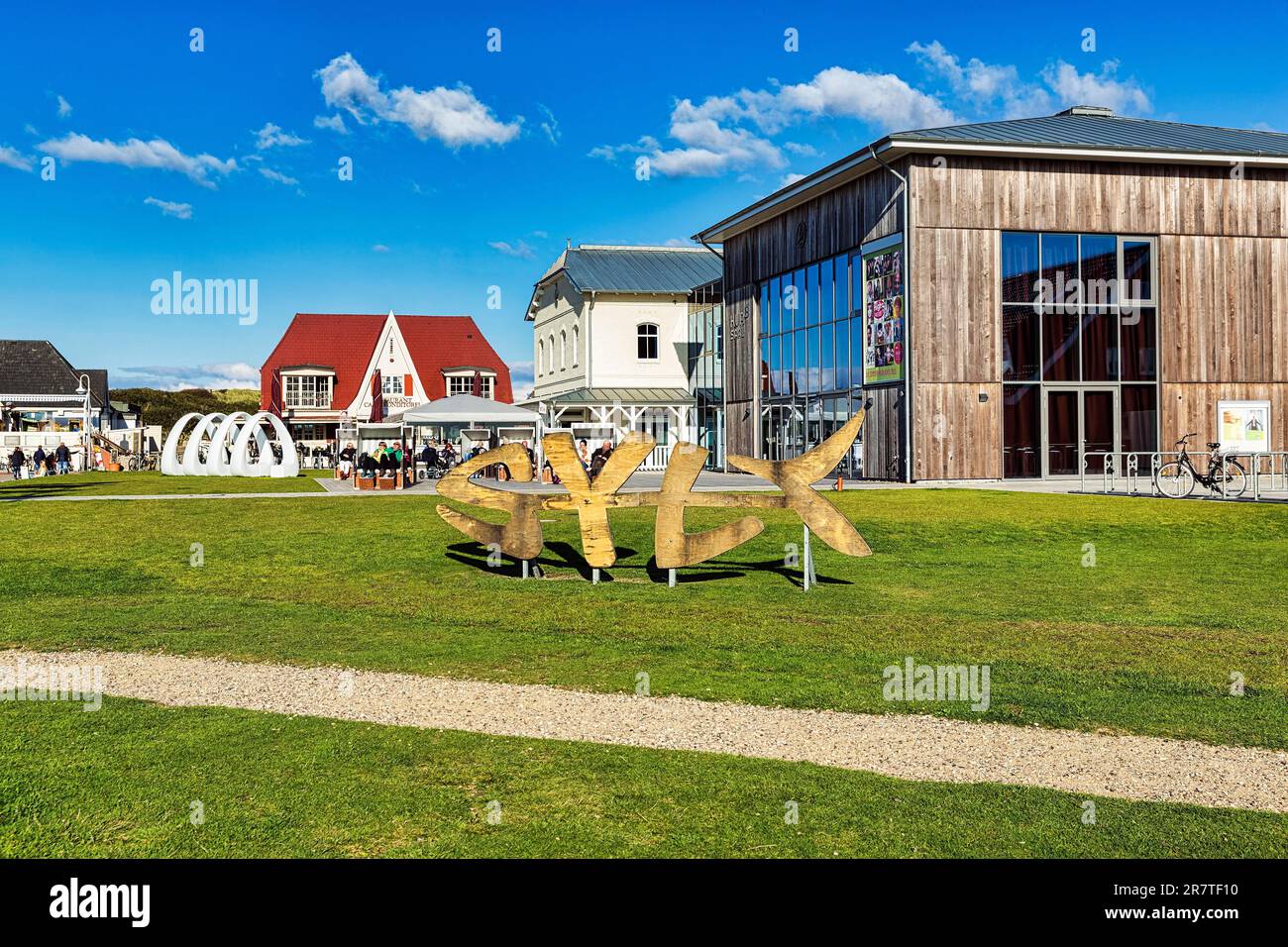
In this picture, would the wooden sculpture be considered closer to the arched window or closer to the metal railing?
the metal railing

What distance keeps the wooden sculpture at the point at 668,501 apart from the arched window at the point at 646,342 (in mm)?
35168

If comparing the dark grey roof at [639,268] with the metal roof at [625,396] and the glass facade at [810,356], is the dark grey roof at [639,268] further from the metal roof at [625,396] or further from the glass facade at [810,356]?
the glass facade at [810,356]

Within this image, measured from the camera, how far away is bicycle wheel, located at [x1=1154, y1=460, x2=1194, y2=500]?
24.0 metres

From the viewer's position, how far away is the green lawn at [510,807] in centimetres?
501

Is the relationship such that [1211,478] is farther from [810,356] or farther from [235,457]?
[235,457]

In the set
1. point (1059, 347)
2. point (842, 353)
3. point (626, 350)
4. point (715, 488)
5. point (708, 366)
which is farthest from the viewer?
point (626, 350)

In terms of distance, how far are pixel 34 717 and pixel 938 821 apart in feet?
18.0

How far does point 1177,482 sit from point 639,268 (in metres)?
31.4

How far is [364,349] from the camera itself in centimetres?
6731

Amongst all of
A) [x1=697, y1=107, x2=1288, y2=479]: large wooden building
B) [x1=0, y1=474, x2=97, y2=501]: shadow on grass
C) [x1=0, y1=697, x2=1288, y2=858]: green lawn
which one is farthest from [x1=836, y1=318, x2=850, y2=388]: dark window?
[x1=0, y1=697, x2=1288, y2=858]: green lawn

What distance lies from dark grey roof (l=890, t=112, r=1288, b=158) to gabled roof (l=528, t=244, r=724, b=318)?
56.5 ft

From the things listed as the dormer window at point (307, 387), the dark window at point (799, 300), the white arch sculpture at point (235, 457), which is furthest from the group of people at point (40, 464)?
the dark window at point (799, 300)

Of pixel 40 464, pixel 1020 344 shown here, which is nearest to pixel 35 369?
pixel 40 464

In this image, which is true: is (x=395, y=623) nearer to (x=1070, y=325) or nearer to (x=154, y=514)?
(x=154, y=514)
